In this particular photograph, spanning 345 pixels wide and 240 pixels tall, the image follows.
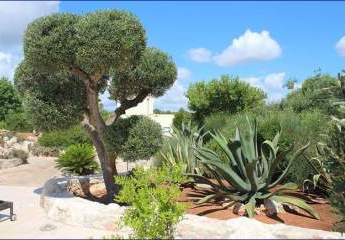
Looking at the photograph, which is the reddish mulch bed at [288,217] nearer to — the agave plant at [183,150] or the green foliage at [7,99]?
the agave plant at [183,150]

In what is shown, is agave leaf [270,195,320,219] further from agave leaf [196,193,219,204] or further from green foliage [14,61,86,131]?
green foliage [14,61,86,131]

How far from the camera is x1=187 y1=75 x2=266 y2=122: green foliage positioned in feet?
82.6

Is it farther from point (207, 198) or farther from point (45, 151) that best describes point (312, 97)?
point (207, 198)

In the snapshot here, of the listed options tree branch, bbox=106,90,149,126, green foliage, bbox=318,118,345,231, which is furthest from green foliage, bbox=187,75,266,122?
green foliage, bbox=318,118,345,231

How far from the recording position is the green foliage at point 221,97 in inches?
991

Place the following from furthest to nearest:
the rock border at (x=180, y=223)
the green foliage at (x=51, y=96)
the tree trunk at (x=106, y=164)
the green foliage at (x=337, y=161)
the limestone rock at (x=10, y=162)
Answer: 1. the limestone rock at (x=10, y=162)
2. the tree trunk at (x=106, y=164)
3. the green foliage at (x=51, y=96)
4. the green foliage at (x=337, y=161)
5. the rock border at (x=180, y=223)

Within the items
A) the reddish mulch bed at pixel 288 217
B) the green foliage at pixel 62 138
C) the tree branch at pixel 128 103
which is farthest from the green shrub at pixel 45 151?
the reddish mulch bed at pixel 288 217

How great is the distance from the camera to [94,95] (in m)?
10.3

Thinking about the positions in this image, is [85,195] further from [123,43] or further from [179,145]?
[123,43]

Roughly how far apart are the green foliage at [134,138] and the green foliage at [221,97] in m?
14.9

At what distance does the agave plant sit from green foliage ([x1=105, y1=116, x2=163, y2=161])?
1381 mm

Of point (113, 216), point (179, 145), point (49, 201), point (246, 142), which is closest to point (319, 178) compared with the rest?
point (246, 142)

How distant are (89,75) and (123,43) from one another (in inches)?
48.4

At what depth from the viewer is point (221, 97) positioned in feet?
83.7
